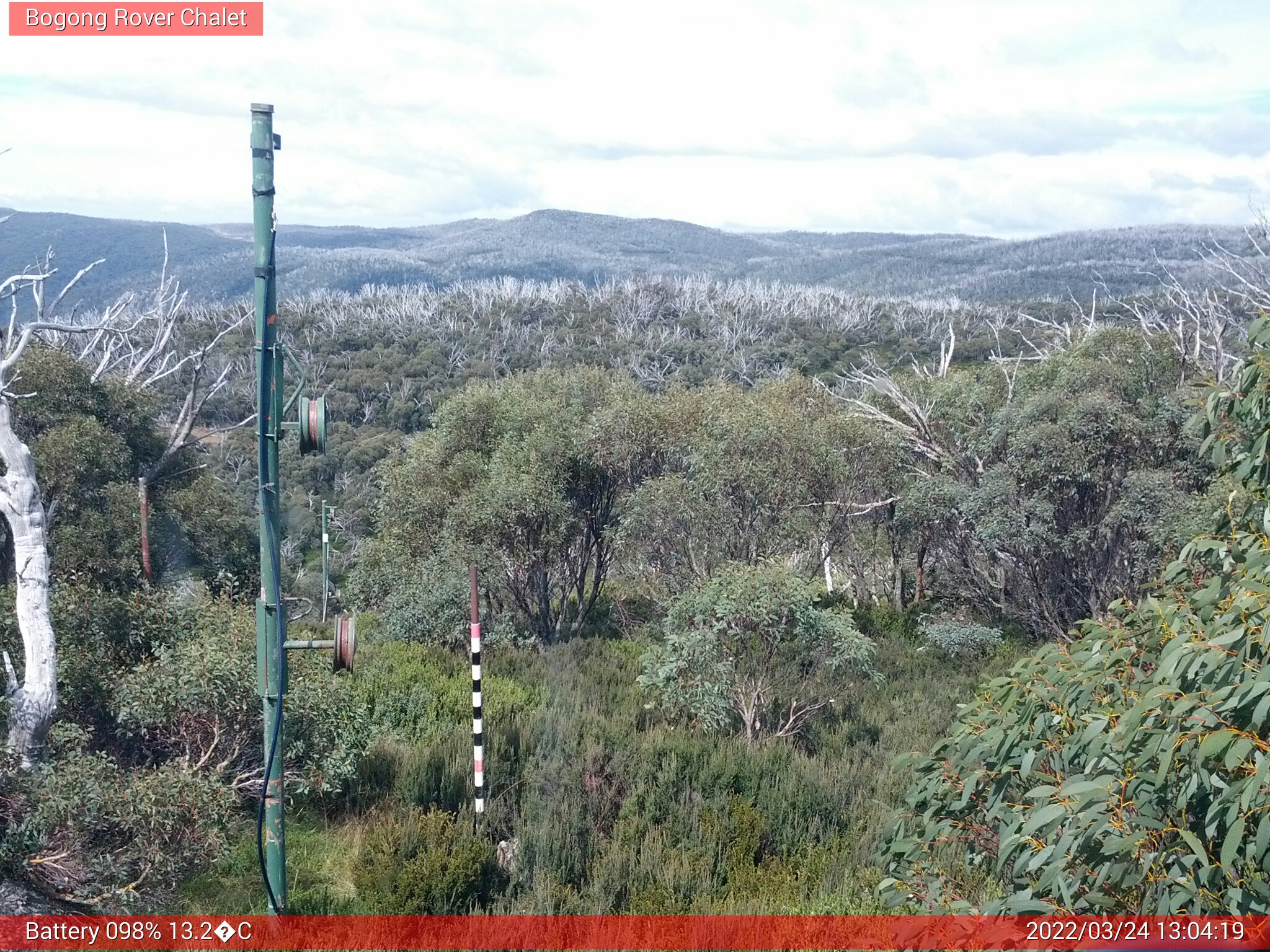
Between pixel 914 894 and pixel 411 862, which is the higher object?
pixel 914 894

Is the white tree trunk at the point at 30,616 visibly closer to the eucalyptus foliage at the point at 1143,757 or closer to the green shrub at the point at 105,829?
the green shrub at the point at 105,829

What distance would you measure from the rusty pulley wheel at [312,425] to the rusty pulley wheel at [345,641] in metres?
0.78

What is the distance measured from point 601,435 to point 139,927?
8.34 metres

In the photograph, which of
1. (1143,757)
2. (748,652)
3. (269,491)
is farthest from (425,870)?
(748,652)

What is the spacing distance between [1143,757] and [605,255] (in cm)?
11341

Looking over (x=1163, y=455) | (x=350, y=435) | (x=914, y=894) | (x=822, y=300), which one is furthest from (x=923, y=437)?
(x=822, y=300)

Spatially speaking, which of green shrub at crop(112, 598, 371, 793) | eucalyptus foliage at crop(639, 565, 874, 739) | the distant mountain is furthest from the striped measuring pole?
the distant mountain

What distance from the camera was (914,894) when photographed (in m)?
3.54

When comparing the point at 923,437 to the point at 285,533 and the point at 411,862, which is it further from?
the point at 411,862

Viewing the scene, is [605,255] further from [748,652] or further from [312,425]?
[312,425]

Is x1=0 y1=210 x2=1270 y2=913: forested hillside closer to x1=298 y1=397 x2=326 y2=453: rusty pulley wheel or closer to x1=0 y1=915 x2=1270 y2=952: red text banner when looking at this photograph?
x1=0 y1=915 x2=1270 y2=952: red text banner

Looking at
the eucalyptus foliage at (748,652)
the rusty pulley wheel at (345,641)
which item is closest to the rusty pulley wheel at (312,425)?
the rusty pulley wheel at (345,641)

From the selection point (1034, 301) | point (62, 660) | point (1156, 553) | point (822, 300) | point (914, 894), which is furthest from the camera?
point (822, 300)

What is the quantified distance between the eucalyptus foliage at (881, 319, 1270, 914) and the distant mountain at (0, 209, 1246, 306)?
4216 cm
